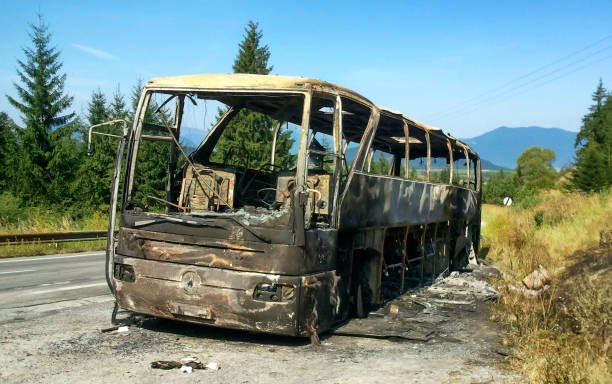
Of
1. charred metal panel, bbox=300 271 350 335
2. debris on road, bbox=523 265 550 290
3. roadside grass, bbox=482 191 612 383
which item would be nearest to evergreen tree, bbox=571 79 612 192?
roadside grass, bbox=482 191 612 383

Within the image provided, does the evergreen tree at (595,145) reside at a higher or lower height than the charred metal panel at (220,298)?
higher

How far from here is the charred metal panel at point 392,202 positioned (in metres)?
7.02

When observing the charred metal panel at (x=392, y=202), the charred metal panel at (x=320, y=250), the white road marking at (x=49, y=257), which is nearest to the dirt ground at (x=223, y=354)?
the charred metal panel at (x=320, y=250)

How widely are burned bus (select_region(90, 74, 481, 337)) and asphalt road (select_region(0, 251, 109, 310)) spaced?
2226 mm

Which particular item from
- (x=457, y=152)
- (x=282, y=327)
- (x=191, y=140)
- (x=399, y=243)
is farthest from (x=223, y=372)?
(x=457, y=152)

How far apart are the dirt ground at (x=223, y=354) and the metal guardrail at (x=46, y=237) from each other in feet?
32.6

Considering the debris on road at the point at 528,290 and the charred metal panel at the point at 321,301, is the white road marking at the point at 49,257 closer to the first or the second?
the charred metal panel at the point at 321,301

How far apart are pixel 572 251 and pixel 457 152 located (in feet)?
19.3

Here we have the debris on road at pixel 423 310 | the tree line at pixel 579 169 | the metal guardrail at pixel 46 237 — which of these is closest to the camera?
the debris on road at pixel 423 310

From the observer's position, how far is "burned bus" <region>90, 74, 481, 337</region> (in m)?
5.88

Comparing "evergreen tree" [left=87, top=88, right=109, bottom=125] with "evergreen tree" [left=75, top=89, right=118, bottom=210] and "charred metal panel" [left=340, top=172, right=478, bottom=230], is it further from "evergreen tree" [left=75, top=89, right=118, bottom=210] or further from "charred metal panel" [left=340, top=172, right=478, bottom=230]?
"charred metal panel" [left=340, top=172, right=478, bottom=230]

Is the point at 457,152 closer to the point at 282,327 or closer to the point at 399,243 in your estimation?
the point at 399,243

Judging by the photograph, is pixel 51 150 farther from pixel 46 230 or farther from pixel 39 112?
pixel 46 230

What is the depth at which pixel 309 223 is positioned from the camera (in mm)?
6129
